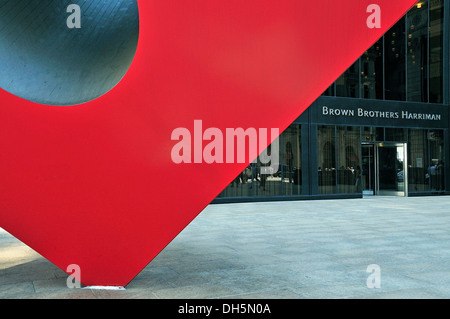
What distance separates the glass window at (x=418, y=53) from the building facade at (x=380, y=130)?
0.05 metres

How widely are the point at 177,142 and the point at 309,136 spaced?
13669 millimetres

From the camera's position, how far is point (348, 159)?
18156 millimetres

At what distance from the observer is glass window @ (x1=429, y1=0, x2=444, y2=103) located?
19672 mm

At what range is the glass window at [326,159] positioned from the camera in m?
17.6

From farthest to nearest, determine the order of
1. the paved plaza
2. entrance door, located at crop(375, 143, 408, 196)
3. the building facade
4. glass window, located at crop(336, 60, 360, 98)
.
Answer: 1. entrance door, located at crop(375, 143, 408, 196)
2. glass window, located at crop(336, 60, 360, 98)
3. the building facade
4. the paved plaza

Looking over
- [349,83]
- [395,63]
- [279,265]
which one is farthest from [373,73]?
[279,265]

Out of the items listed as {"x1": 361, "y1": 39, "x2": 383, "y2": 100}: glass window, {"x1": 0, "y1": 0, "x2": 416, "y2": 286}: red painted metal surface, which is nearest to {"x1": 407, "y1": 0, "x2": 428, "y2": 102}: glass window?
{"x1": 361, "y1": 39, "x2": 383, "y2": 100}: glass window

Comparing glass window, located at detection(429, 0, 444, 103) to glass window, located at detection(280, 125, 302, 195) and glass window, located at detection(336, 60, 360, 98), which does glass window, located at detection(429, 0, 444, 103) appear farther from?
glass window, located at detection(280, 125, 302, 195)

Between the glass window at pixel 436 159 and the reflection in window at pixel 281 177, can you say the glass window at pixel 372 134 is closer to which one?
the glass window at pixel 436 159

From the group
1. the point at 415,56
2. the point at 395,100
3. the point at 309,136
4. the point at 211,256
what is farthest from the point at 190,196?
the point at 415,56

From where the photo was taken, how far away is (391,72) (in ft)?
62.2

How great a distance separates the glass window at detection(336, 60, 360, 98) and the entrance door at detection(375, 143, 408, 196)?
121 inches

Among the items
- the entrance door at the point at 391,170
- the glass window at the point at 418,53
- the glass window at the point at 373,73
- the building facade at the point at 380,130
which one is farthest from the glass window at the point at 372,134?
the glass window at the point at 418,53
